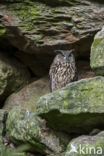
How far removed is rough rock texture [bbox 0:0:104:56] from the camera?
16.3 feet

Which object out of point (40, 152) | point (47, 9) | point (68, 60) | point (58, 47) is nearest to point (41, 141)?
point (40, 152)

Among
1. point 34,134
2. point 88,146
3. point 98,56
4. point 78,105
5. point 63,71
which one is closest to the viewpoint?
point 88,146

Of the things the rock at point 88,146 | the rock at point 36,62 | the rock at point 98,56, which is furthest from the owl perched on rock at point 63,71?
the rock at point 88,146

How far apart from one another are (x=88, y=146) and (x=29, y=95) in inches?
121

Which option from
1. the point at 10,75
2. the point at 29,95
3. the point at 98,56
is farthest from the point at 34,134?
the point at 10,75

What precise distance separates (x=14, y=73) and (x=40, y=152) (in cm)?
237

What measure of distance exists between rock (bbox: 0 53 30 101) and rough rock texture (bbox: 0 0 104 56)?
758mm

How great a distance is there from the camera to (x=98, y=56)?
11.9ft

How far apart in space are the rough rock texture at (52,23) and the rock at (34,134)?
159 cm

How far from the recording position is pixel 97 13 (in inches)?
192

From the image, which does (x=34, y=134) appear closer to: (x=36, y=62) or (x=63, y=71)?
(x=63, y=71)

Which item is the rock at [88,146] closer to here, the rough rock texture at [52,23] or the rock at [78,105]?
the rock at [78,105]

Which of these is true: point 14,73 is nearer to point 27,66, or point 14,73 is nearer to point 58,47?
point 27,66

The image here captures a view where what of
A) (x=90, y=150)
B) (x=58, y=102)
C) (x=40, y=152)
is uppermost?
(x=58, y=102)
